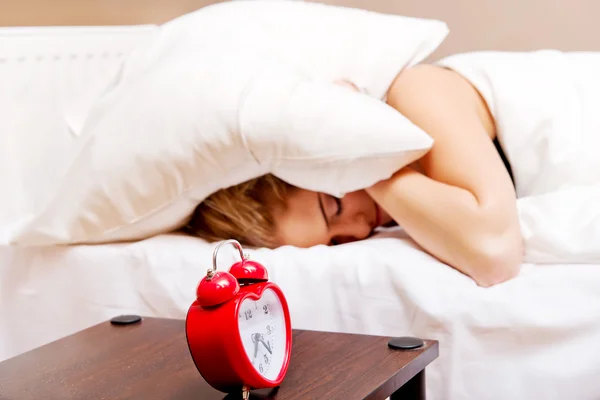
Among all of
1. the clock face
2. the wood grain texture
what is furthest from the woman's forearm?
the clock face

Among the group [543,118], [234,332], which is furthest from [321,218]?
[234,332]

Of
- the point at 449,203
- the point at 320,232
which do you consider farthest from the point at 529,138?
the point at 320,232

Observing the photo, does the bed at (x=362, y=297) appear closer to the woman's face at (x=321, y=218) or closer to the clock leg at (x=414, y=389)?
the woman's face at (x=321, y=218)

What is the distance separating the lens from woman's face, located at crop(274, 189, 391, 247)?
1360mm

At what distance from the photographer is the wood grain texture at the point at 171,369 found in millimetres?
802

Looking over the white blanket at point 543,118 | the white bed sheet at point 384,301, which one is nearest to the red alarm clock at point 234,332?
the white bed sheet at point 384,301

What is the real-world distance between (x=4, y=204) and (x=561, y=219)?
107cm

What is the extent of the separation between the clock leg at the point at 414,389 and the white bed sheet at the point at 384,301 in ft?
0.82

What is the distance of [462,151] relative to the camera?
1287 millimetres

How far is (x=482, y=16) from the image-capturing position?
7.22 ft

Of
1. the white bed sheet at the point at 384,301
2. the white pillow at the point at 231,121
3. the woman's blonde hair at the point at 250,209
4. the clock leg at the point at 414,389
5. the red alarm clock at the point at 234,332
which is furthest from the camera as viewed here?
the woman's blonde hair at the point at 250,209

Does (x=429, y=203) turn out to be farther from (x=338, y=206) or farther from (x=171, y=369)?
(x=171, y=369)

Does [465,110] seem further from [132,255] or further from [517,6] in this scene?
[517,6]

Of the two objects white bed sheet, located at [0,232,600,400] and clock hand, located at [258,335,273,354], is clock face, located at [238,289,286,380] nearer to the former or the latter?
clock hand, located at [258,335,273,354]
